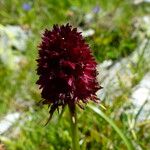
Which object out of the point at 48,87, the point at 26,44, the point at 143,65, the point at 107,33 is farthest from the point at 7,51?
the point at 48,87

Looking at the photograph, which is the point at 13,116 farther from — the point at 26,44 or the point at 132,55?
the point at 26,44

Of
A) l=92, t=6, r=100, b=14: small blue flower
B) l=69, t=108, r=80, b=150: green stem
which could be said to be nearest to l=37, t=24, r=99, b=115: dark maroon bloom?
l=69, t=108, r=80, b=150: green stem

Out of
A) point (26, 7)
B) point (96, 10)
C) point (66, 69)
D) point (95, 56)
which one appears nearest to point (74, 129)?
point (66, 69)

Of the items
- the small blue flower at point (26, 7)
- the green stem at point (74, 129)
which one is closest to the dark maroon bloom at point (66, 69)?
the green stem at point (74, 129)

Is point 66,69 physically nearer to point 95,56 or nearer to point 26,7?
point 95,56

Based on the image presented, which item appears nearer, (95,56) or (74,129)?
(74,129)

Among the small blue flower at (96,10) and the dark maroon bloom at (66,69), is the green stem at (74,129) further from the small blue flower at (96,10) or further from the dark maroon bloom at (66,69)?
the small blue flower at (96,10)
